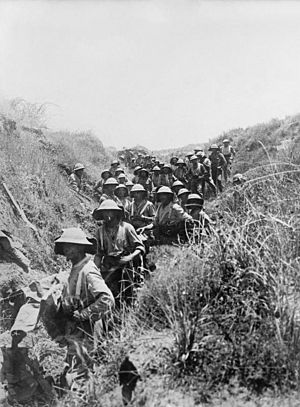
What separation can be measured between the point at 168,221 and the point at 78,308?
3.51 meters

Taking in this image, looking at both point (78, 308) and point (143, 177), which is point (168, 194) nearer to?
point (78, 308)

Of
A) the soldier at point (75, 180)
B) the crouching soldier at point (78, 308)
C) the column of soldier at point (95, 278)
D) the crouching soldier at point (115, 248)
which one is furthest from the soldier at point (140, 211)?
the soldier at point (75, 180)

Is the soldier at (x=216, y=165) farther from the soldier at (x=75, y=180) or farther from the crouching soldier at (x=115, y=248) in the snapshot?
the crouching soldier at (x=115, y=248)

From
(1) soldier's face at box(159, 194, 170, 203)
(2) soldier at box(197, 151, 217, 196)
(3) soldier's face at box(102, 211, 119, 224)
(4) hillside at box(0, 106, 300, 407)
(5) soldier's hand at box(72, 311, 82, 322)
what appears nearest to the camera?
(4) hillside at box(0, 106, 300, 407)

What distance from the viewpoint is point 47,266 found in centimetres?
870

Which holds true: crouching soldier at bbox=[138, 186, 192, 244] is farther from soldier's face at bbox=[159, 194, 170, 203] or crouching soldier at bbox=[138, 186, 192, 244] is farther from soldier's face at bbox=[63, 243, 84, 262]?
soldier's face at bbox=[63, 243, 84, 262]

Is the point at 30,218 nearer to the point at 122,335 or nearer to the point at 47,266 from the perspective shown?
the point at 47,266

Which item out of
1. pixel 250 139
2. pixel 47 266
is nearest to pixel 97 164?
pixel 250 139

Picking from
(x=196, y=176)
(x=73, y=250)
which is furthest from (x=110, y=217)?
(x=196, y=176)

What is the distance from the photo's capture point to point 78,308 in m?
4.02

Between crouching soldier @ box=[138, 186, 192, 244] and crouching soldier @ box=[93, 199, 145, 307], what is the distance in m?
1.58

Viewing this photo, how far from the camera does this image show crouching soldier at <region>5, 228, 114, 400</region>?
12.4ft

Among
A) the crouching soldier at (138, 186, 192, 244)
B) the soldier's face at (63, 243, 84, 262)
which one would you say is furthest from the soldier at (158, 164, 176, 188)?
the soldier's face at (63, 243, 84, 262)

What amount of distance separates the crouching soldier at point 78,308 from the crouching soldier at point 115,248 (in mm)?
1096
